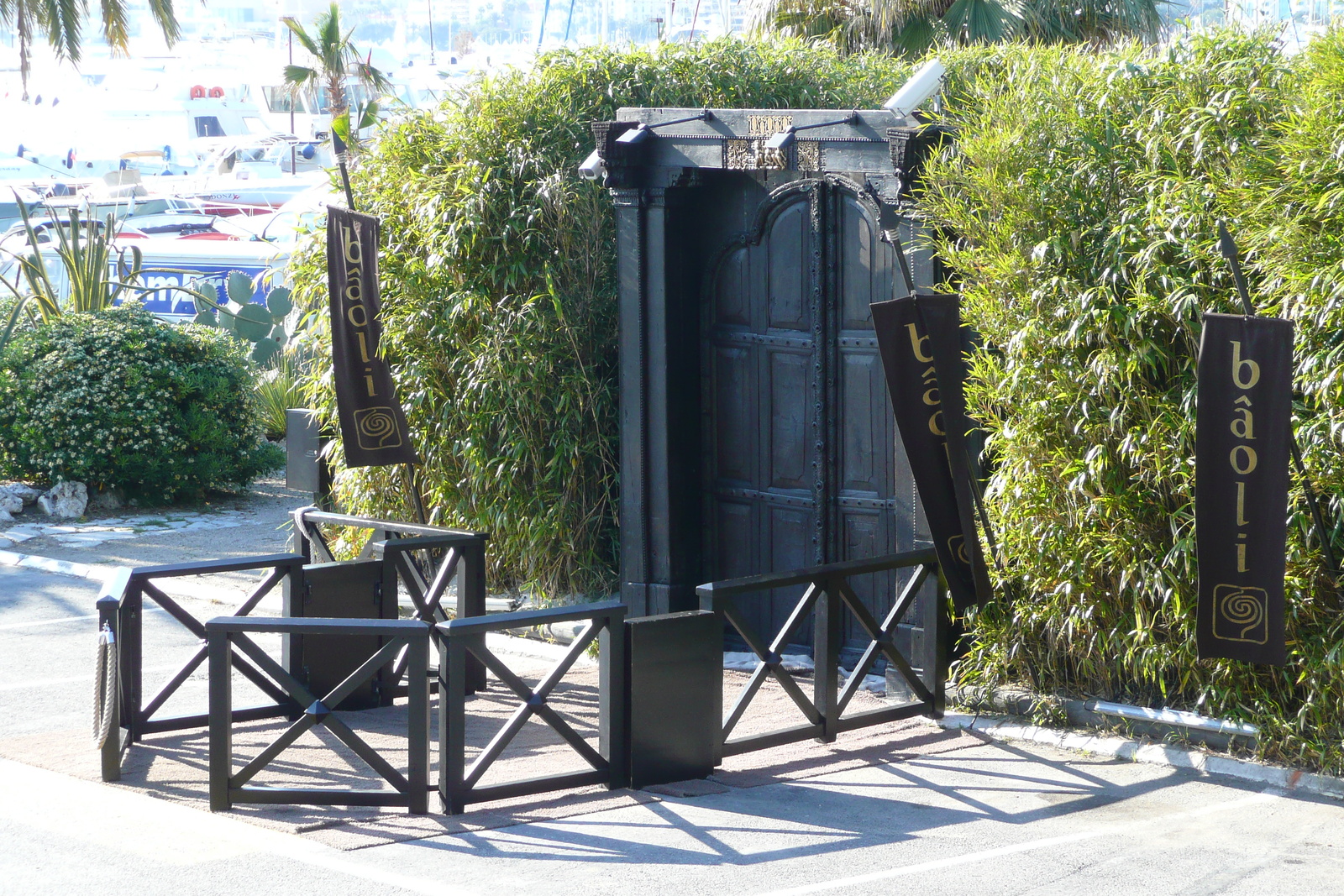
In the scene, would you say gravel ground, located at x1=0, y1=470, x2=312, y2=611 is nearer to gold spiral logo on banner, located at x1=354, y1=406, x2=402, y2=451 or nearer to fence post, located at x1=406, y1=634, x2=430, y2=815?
gold spiral logo on banner, located at x1=354, y1=406, x2=402, y2=451

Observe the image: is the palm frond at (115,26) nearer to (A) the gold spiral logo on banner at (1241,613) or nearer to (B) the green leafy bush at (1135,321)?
(B) the green leafy bush at (1135,321)

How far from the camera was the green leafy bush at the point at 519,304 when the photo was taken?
9.79 metres

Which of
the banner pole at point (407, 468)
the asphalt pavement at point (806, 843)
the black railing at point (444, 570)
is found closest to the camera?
the asphalt pavement at point (806, 843)

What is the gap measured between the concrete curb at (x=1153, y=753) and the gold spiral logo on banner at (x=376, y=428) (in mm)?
3992

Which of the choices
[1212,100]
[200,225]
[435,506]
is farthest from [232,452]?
[200,225]

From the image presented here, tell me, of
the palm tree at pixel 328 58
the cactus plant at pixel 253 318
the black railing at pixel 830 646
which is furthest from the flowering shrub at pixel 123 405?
the palm tree at pixel 328 58

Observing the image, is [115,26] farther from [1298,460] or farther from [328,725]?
[1298,460]

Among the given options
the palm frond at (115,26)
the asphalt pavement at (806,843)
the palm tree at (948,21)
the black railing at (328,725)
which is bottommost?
the asphalt pavement at (806,843)

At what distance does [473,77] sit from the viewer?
1052 cm

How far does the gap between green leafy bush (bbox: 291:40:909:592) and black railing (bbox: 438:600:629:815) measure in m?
3.31

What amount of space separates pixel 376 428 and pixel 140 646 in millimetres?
2395

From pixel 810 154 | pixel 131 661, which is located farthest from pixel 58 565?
pixel 810 154

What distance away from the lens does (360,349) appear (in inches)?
370

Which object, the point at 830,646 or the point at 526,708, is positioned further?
the point at 830,646
